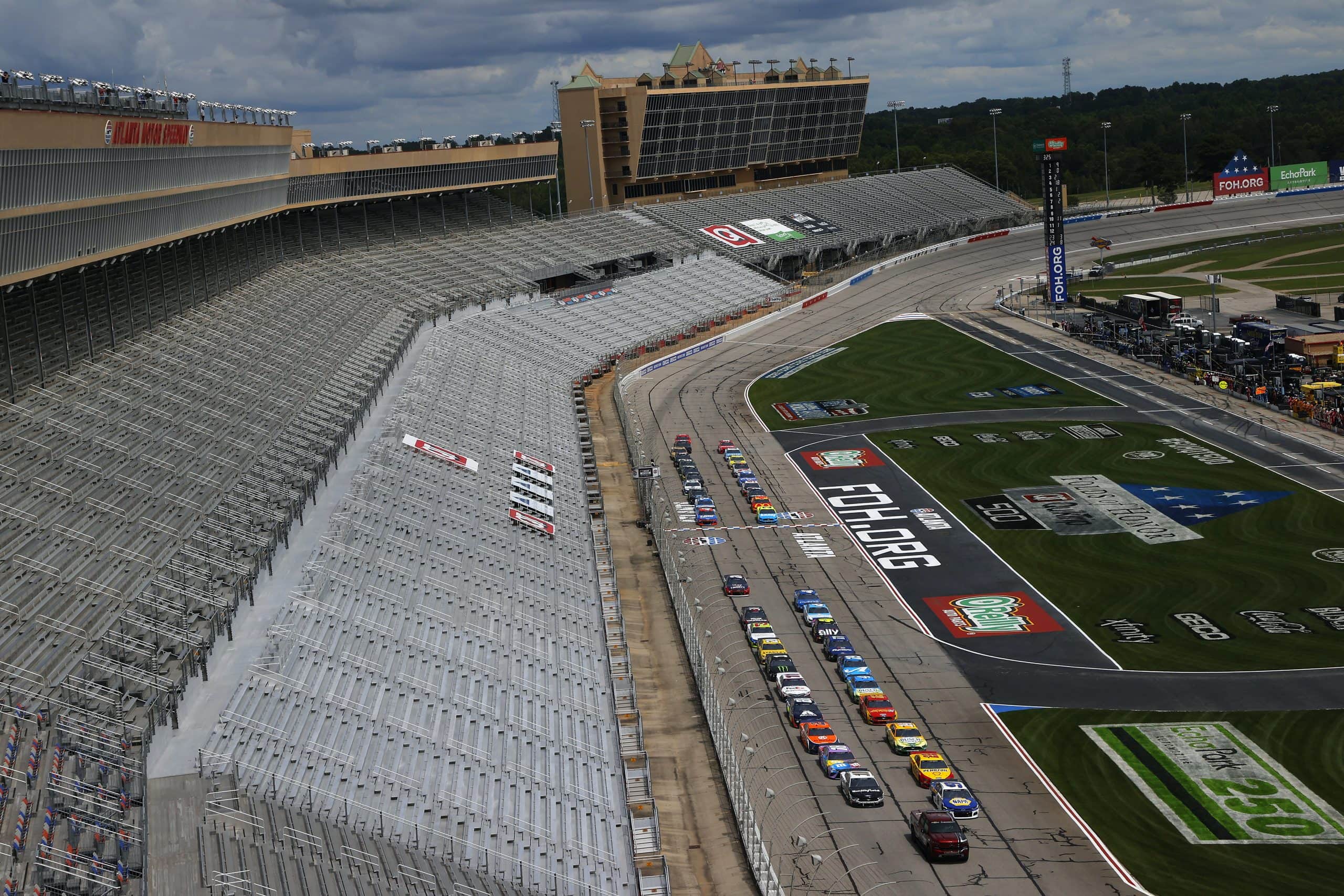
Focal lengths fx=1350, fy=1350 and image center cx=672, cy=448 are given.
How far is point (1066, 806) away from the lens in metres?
37.6

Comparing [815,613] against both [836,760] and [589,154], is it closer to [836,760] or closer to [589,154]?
[836,760]

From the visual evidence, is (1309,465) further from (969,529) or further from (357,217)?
(357,217)

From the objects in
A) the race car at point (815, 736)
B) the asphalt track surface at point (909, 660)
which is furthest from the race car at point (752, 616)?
the race car at point (815, 736)

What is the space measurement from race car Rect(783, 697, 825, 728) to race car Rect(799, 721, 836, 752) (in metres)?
0.57

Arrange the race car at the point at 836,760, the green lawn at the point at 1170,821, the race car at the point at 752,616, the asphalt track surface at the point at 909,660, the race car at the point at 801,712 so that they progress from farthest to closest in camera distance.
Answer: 1. the race car at the point at 752,616
2. the race car at the point at 801,712
3. the race car at the point at 836,760
4. the asphalt track surface at the point at 909,660
5. the green lawn at the point at 1170,821

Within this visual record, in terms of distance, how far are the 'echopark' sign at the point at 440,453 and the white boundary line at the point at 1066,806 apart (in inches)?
946

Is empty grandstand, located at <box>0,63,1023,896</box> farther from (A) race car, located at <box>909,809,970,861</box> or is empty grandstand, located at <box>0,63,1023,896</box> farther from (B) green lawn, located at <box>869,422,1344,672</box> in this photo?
(B) green lawn, located at <box>869,422,1344,672</box>

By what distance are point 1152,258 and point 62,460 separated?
125 metres

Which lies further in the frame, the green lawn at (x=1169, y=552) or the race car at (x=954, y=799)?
the green lawn at (x=1169, y=552)

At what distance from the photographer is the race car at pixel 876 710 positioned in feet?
141

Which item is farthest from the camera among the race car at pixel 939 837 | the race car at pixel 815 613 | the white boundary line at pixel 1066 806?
the race car at pixel 815 613

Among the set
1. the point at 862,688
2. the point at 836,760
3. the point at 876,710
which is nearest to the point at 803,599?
the point at 862,688

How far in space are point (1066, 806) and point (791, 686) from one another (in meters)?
10.2

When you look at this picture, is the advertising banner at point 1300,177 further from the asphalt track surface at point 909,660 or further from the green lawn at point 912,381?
the asphalt track surface at point 909,660
